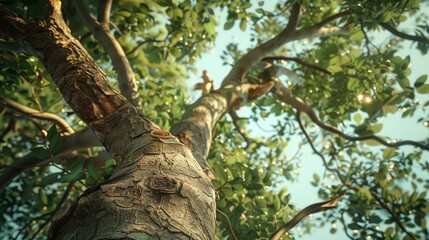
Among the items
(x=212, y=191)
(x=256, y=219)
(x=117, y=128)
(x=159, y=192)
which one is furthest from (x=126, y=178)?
(x=256, y=219)

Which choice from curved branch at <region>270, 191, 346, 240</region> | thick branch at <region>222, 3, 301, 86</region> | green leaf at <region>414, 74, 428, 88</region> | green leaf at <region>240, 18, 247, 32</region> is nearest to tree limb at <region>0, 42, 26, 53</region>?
thick branch at <region>222, 3, 301, 86</region>

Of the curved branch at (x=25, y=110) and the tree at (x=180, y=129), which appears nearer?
the tree at (x=180, y=129)

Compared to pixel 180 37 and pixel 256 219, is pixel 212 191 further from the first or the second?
pixel 180 37

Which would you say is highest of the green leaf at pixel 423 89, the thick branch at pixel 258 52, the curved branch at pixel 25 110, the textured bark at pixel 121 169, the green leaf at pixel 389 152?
the thick branch at pixel 258 52

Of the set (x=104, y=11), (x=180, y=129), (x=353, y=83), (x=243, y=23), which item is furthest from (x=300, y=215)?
(x=243, y=23)

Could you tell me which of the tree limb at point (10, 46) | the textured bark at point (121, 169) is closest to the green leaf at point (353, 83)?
the textured bark at point (121, 169)

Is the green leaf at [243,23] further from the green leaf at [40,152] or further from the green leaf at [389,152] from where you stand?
the green leaf at [40,152]

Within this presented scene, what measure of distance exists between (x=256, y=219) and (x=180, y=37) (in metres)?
2.46

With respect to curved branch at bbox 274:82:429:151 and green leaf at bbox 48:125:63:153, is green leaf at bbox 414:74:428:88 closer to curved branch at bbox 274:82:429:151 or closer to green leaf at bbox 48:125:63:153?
curved branch at bbox 274:82:429:151

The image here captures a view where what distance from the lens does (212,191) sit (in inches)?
56.2

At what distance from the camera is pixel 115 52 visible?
9.11 feet

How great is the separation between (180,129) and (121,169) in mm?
898

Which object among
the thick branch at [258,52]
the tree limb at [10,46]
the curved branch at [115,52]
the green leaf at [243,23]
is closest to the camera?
the tree limb at [10,46]

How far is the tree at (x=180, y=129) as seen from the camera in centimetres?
120
